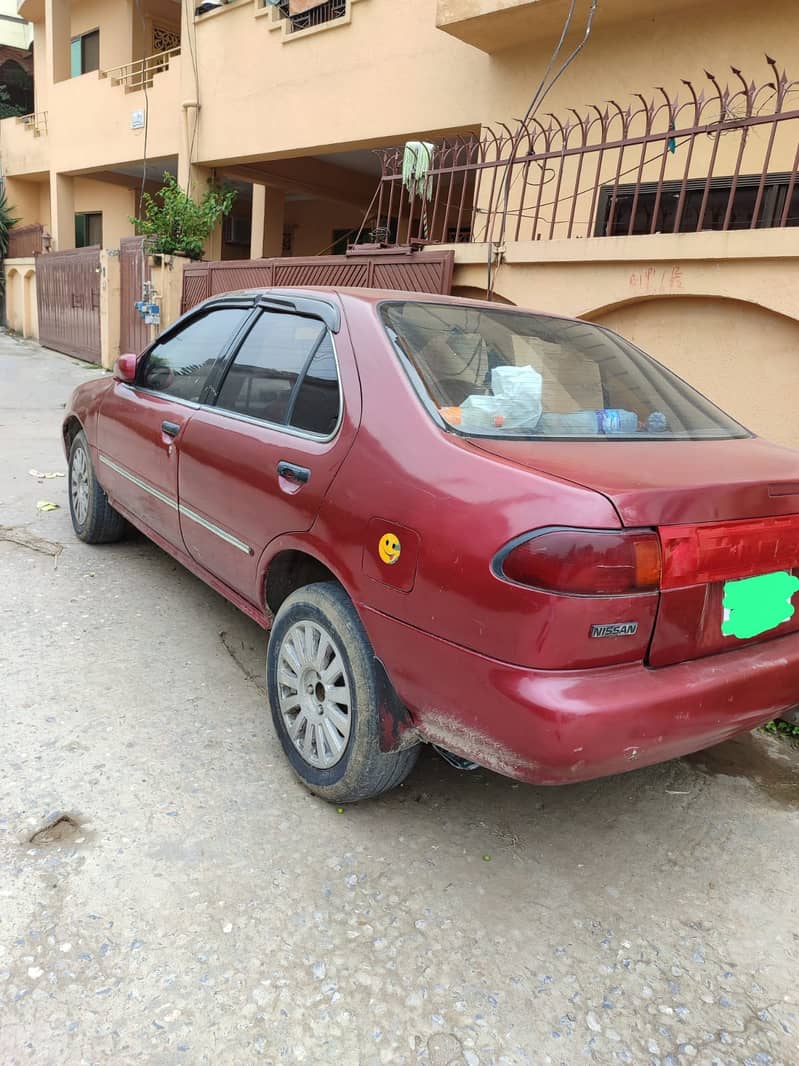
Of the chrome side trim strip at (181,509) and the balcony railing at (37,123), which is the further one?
the balcony railing at (37,123)

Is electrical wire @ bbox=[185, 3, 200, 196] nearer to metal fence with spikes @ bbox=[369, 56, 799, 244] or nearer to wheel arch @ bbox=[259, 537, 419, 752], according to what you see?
metal fence with spikes @ bbox=[369, 56, 799, 244]

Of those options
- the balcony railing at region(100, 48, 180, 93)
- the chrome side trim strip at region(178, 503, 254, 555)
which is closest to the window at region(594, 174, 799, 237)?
the chrome side trim strip at region(178, 503, 254, 555)

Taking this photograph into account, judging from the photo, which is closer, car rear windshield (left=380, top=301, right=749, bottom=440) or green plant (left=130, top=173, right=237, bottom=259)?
car rear windshield (left=380, top=301, right=749, bottom=440)

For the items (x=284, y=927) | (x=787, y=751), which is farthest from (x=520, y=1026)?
(x=787, y=751)

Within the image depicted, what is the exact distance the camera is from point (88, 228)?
19.7 meters

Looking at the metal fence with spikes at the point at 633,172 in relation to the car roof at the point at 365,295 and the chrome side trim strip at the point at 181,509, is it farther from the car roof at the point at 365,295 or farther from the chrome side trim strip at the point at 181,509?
the chrome side trim strip at the point at 181,509

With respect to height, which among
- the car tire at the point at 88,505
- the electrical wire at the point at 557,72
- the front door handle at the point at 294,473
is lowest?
the car tire at the point at 88,505

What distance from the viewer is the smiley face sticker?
2.06 metres

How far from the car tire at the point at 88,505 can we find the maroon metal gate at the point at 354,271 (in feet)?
5.73

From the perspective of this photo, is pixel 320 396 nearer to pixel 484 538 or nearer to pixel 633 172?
pixel 484 538

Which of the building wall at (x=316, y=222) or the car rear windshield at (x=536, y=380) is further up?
the building wall at (x=316, y=222)

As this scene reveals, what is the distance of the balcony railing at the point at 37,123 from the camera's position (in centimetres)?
1784

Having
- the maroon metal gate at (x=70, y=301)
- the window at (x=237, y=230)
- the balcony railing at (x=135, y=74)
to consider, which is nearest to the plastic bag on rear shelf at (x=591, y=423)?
the maroon metal gate at (x=70, y=301)

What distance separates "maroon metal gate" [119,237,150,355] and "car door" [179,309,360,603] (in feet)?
31.7
